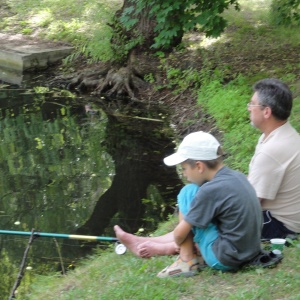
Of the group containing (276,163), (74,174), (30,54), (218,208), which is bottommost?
(74,174)

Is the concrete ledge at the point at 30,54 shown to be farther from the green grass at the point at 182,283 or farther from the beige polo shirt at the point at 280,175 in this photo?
the beige polo shirt at the point at 280,175

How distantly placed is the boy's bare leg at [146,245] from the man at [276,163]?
636 mm

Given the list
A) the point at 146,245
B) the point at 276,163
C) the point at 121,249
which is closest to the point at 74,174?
the point at 121,249

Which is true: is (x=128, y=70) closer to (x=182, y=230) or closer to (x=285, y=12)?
(x=285, y=12)

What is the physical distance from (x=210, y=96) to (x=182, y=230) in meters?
5.71

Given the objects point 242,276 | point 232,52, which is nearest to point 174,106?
point 232,52

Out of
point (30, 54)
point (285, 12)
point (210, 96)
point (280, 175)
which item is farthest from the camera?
point (30, 54)

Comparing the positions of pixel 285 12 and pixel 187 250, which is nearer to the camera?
pixel 187 250

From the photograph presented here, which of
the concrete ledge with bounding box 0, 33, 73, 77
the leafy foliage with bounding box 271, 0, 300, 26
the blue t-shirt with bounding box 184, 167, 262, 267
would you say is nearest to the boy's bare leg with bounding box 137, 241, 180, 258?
the blue t-shirt with bounding box 184, 167, 262, 267

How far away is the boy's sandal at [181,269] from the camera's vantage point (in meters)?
3.80

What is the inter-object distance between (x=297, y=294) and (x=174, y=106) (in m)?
6.81

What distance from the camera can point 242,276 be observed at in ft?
12.0

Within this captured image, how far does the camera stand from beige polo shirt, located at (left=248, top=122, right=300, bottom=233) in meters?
4.09

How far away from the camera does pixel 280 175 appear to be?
13.4 ft
